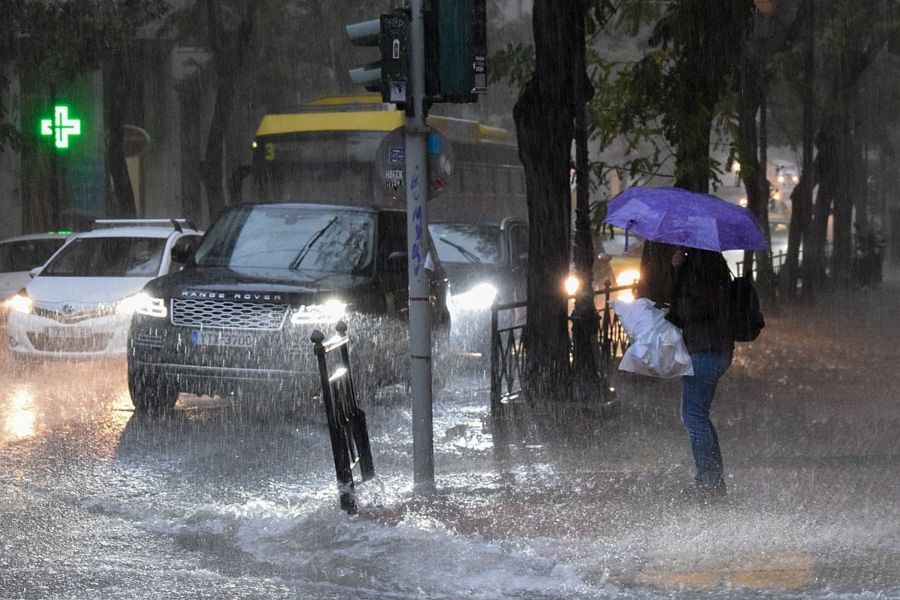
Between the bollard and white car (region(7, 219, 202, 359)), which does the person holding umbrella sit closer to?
the bollard

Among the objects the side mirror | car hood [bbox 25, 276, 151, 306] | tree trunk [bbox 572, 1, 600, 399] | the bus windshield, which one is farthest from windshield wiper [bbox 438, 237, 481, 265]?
the side mirror

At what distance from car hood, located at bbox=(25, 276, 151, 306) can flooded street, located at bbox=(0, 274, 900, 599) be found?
4.38 feet

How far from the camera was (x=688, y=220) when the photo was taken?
8.00m

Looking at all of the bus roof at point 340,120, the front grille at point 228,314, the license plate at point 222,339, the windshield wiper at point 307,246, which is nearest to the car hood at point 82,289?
the windshield wiper at point 307,246

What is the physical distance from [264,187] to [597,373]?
9.70 metres

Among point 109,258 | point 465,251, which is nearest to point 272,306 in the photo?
point 109,258

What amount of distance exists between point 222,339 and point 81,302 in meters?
3.58

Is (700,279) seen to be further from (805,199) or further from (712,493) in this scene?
(805,199)

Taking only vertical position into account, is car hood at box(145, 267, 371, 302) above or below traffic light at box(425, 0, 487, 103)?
below

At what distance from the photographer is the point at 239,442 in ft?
34.7

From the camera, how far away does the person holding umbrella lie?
7965mm

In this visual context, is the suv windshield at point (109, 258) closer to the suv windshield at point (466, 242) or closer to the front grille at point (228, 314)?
the suv windshield at point (466, 242)

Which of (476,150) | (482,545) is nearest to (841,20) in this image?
(476,150)

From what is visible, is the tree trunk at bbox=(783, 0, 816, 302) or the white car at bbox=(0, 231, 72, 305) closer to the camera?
the white car at bbox=(0, 231, 72, 305)
